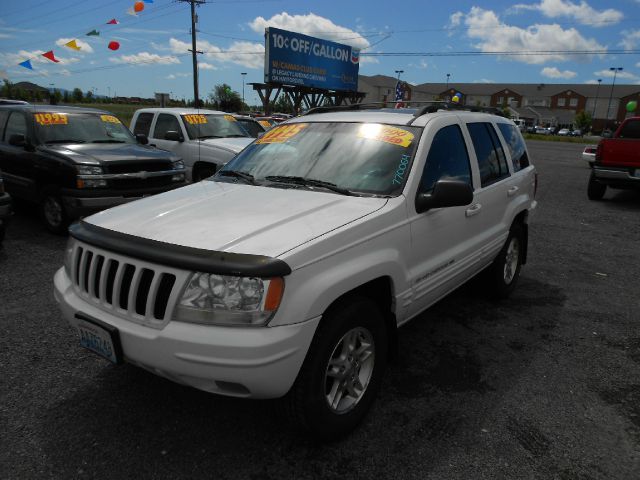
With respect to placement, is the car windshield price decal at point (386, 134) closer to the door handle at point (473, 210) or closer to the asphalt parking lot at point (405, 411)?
the door handle at point (473, 210)

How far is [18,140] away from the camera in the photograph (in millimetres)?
6703

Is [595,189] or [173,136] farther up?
[173,136]

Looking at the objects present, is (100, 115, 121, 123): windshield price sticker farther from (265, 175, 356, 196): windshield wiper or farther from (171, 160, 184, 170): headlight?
(265, 175, 356, 196): windshield wiper

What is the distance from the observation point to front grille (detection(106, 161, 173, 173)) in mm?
6438

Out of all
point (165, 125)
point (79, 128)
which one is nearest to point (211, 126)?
point (165, 125)

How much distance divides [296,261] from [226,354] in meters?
0.51

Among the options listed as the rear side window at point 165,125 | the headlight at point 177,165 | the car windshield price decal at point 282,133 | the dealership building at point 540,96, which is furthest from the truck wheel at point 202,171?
the dealership building at point 540,96

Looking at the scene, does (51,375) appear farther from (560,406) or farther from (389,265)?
(560,406)

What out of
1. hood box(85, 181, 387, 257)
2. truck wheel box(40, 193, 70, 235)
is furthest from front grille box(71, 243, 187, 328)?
truck wheel box(40, 193, 70, 235)

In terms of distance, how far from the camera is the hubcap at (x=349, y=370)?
252cm

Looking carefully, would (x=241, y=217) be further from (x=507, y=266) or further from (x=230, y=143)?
(x=230, y=143)

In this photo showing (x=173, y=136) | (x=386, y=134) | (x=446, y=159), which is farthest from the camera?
(x=173, y=136)

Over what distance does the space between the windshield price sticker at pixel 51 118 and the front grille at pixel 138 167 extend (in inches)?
62.5

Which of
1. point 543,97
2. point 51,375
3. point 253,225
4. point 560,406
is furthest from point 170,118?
point 543,97
